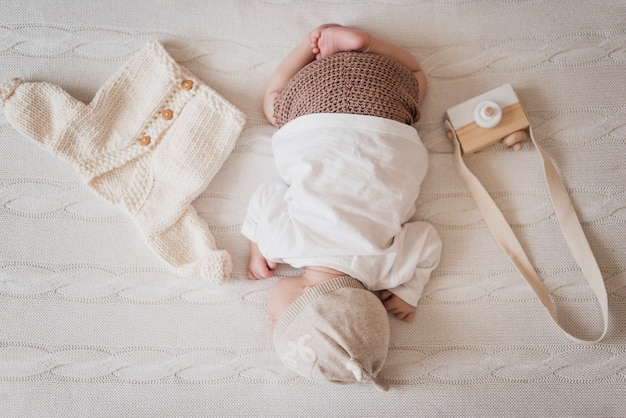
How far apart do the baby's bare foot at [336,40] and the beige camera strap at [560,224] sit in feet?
0.97

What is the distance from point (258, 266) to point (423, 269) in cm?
38

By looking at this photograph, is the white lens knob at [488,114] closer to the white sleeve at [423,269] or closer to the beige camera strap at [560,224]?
the beige camera strap at [560,224]

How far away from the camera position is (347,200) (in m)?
0.99

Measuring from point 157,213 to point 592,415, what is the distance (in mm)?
1124

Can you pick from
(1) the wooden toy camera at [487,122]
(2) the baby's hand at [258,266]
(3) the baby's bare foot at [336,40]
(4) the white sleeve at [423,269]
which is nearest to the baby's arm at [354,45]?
(3) the baby's bare foot at [336,40]

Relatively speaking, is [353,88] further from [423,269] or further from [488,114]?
[423,269]

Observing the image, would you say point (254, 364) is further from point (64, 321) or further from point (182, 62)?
point (182, 62)

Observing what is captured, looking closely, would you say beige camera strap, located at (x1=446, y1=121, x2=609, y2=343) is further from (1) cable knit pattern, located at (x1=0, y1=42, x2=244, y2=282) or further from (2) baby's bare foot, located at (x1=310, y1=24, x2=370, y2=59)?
(1) cable knit pattern, located at (x1=0, y1=42, x2=244, y2=282)

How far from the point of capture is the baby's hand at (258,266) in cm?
108

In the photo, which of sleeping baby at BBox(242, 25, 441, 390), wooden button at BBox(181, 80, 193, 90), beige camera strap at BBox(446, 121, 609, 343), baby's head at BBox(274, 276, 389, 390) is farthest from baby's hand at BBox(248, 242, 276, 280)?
beige camera strap at BBox(446, 121, 609, 343)

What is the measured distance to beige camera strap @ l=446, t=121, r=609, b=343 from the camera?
1.10m

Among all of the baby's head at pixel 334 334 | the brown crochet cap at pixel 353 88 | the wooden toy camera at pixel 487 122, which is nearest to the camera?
the baby's head at pixel 334 334

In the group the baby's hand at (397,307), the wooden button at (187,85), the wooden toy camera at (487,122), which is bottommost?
the baby's hand at (397,307)

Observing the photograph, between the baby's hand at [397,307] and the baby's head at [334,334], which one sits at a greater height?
the baby's head at [334,334]
